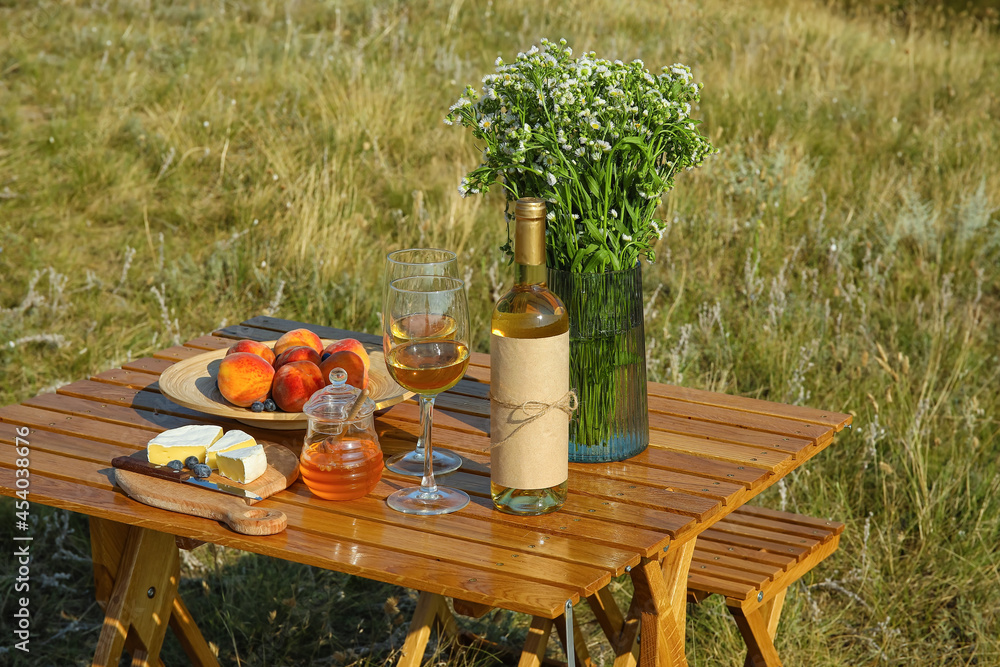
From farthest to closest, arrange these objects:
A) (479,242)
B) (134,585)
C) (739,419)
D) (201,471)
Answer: (479,242)
(739,419)
(134,585)
(201,471)

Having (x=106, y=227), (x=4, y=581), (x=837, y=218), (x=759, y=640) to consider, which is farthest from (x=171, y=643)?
(x=837, y=218)

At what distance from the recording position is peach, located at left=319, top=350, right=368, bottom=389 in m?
2.08

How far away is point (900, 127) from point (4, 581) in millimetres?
4970

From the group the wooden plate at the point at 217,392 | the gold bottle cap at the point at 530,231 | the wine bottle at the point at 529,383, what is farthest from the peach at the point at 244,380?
the gold bottle cap at the point at 530,231

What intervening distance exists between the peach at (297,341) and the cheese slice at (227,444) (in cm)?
34

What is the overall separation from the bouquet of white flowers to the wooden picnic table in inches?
16.4

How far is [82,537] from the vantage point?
135 inches

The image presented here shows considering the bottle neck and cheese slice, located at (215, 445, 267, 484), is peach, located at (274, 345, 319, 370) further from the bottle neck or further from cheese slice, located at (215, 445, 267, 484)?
the bottle neck

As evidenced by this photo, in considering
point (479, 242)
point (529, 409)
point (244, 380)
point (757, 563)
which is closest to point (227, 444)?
point (244, 380)

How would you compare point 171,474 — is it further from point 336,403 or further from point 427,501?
point 427,501

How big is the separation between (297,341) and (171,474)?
0.46m

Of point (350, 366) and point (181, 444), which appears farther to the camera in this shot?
point (350, 366)

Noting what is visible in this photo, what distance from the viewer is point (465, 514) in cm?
174

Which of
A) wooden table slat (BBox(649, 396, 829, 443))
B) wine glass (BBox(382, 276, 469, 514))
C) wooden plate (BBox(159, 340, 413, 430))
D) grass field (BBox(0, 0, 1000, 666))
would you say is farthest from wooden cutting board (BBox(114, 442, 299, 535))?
grass field (BBox(0, 0, 1000, 666))
